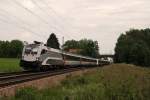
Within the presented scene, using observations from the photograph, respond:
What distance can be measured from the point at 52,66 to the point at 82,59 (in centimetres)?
2638

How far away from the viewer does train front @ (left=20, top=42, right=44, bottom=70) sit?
37497 mm

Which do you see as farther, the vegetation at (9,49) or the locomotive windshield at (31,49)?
the vegetation at (9,49)

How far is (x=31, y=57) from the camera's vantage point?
37875 mm

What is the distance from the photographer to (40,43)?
39.1 meters

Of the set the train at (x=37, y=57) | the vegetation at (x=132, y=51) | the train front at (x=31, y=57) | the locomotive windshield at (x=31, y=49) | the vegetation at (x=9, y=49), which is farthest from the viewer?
the vegetation at (x=9, y=49)

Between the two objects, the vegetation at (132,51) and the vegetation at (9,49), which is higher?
the vegetation at (9,49)

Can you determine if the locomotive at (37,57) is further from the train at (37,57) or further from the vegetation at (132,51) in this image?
the vegetation at (132,51)

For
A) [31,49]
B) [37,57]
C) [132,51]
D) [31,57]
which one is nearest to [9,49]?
[132,51]

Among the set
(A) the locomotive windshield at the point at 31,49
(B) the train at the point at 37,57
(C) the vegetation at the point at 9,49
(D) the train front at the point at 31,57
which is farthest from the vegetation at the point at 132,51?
(D) the train front at the point at 31,57

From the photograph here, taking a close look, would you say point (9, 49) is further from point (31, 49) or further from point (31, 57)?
point (31, 57)

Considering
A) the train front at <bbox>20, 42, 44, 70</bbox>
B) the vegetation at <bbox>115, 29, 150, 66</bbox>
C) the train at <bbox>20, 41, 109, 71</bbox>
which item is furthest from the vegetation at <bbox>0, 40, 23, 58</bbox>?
the train front at <bbox>20, 42, 44, 70</bbox>

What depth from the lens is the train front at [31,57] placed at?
3750 cm

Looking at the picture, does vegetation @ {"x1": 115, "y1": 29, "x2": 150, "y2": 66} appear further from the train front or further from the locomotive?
the train front

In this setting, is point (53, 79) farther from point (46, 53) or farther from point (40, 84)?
point (46, 53)
